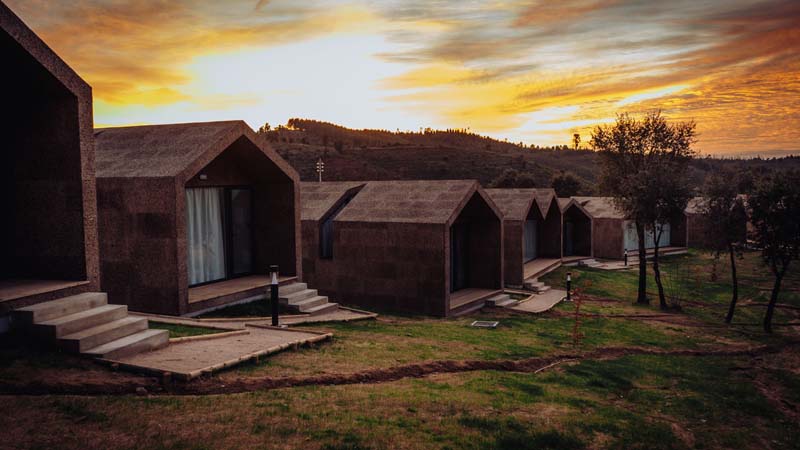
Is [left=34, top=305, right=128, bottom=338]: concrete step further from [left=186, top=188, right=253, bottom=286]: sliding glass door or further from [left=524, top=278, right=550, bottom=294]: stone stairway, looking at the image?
[left=524, top=278, right=550, bottom=294]: stone stairway

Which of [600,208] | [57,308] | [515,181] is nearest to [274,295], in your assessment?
[57,308]

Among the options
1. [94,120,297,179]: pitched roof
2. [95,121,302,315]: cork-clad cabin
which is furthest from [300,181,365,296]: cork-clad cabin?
[94,120,297,179]: pitched roof

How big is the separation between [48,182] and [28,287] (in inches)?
76.8

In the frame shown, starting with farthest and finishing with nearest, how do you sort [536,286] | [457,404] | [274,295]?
[536,286]
[274,295]
[457,404]

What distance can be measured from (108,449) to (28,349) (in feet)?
12.0

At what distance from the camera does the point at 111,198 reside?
1411 centimetres

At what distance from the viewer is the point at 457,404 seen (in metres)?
8.34

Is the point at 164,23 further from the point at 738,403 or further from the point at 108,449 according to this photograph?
the point at 738,403

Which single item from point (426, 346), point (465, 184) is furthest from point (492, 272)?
point (426, 346)

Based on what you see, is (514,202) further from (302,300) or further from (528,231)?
(302,300)

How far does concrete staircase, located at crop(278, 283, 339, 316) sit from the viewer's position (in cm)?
1593

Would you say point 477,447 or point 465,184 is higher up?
point 465,184

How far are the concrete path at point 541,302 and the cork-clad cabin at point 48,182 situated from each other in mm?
16142

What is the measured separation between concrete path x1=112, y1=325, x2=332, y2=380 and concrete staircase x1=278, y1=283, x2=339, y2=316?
3694 millimetres
